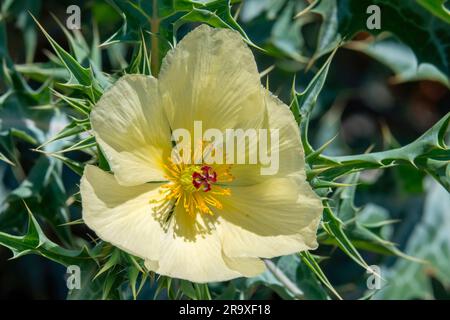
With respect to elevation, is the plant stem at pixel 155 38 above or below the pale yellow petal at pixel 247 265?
above

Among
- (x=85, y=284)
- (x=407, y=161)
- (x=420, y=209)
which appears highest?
(x=407, y=161)

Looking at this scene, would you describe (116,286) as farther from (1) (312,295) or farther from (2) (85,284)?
(1) (312,295)

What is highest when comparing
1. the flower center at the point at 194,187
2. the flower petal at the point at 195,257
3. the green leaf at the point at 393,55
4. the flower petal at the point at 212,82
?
the flower petal at the point at 212,82

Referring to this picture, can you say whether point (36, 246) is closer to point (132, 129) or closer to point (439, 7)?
point (132, 129)

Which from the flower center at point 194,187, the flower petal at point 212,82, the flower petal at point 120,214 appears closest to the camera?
the flower petal at point 120,214

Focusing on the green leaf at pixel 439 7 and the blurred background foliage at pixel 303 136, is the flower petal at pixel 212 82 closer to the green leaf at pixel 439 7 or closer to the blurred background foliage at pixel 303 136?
the blurred background foliage at pixel 303 136

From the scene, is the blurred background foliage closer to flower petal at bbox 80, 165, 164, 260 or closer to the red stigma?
flower petal at bbox 80, 165, 164, 260

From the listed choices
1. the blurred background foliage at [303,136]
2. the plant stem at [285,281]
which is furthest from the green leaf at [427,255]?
the plant stem at [285,281]

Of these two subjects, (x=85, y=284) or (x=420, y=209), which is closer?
(x=85, y=284)

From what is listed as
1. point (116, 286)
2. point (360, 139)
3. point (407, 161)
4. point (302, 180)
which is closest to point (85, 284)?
point (116, 286)
